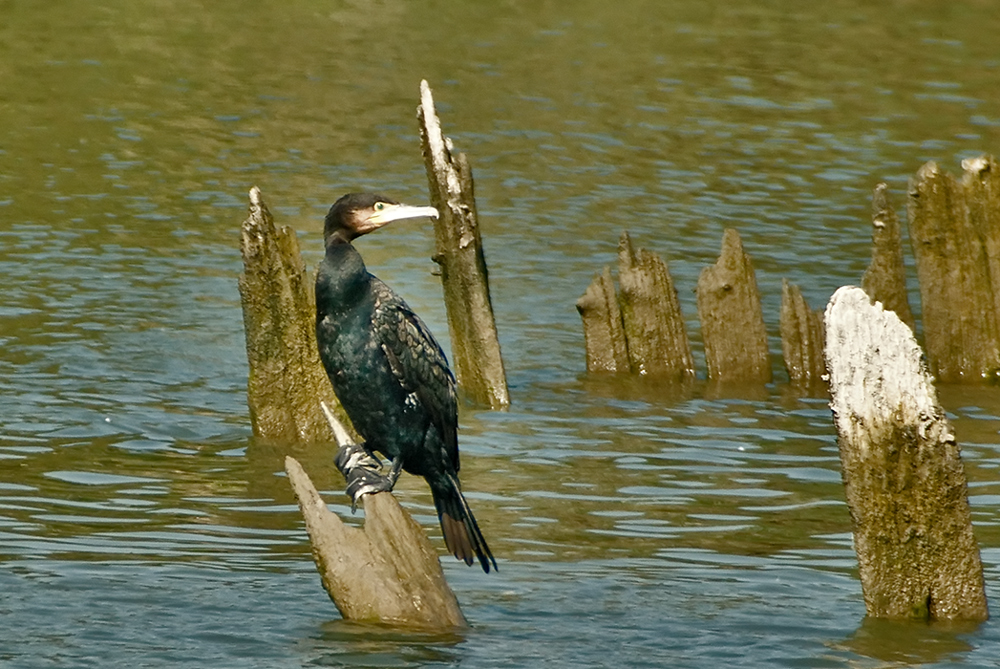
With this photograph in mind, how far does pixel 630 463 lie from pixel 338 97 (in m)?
15.0

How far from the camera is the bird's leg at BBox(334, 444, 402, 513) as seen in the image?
8305 millimetres

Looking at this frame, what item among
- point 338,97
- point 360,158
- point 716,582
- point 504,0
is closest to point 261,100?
point 338,97

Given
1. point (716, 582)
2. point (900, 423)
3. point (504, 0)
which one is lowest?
point (716, 582)

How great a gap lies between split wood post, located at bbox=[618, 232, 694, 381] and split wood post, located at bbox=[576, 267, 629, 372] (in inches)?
2.7

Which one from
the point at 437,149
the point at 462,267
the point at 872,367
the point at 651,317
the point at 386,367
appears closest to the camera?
the point at 872,367

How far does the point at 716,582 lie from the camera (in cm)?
945

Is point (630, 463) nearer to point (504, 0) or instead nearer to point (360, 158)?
point (360, 158)

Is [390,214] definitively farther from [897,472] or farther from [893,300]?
[893,300]

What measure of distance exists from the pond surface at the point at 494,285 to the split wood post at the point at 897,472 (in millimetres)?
239

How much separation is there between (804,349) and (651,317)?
1.25m

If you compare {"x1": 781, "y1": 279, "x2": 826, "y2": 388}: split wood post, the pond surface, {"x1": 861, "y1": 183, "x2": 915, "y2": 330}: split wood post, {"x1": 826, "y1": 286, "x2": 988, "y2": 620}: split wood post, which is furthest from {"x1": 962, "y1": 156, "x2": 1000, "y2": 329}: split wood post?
{"x1": 826, "y1": 286, "x2": 988, "y2": 620}: split wood post

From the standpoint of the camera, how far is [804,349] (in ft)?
45.3

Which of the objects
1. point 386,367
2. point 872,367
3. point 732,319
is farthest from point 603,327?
point 872,367

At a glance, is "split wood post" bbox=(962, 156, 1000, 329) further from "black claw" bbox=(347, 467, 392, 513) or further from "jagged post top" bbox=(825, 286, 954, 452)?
"black claw" bbox=(347, 467, 392, 513)
